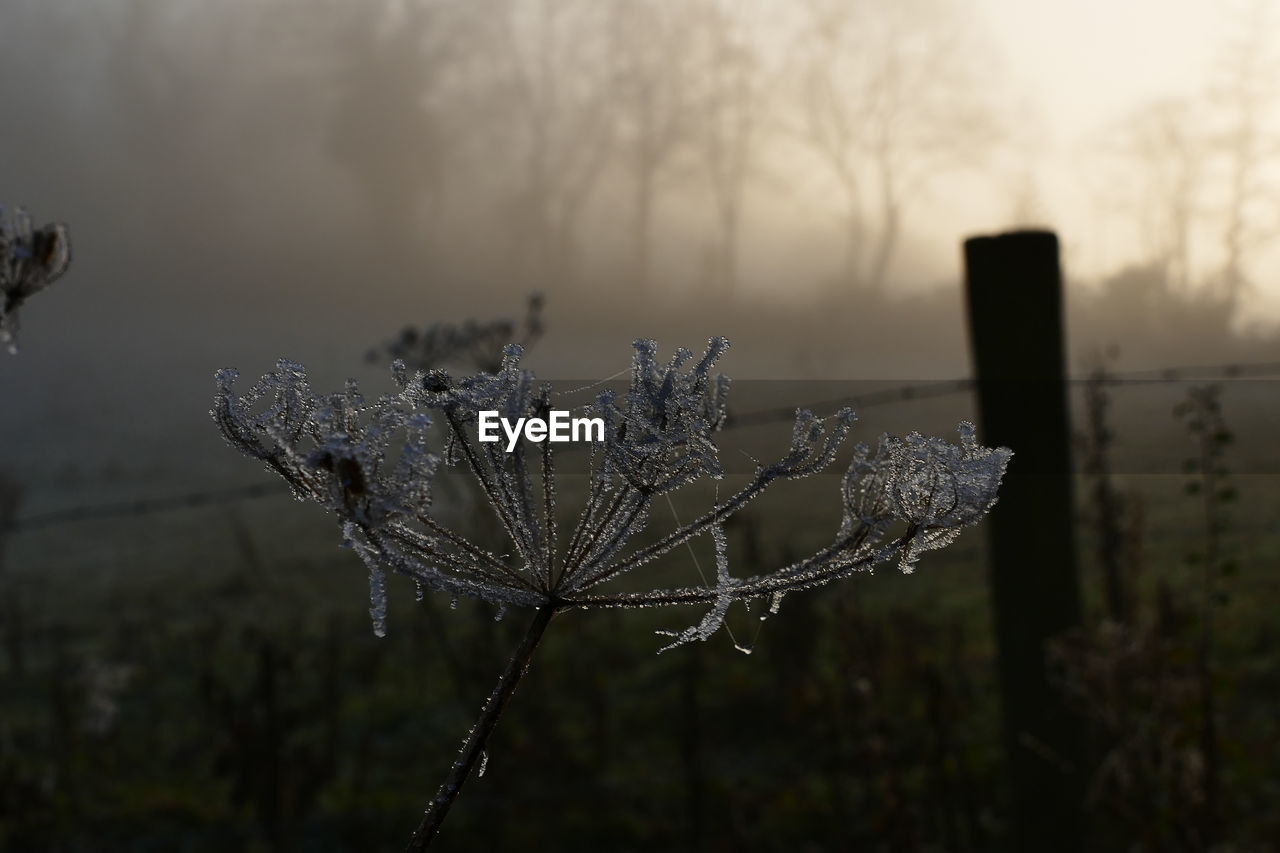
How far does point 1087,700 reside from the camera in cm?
349

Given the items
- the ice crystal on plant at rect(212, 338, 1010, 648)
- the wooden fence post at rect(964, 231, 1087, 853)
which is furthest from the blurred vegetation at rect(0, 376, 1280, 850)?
the ice crystal on plant at rect(212, 338, 1010, 648)

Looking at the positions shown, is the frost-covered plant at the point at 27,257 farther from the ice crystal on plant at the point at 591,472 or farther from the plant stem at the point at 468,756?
the plant stem at the point at 468,756

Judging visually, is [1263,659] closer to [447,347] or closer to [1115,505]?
[1115,505]

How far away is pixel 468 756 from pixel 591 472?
0.85 ft

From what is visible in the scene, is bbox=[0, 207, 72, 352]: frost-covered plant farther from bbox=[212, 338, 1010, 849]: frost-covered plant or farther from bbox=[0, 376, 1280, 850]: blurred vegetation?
bbox=[0, 376, 1280, 850]: blurred vegetation

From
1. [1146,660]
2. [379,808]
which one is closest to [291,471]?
[1146,660]

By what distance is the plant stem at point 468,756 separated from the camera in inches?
24.0

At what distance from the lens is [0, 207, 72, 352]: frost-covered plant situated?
1.25 m

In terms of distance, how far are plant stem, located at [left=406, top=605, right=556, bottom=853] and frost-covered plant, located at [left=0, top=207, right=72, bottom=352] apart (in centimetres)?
92

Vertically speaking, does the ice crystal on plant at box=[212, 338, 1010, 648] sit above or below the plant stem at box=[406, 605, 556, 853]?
above

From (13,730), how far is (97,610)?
5610 millimetres

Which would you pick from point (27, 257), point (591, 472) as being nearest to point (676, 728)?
point (27, 257)

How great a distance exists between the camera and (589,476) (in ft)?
2.72

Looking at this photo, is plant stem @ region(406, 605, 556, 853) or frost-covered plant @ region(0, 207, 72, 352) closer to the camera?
plant stem @ region(406, 605, 556, 853)
